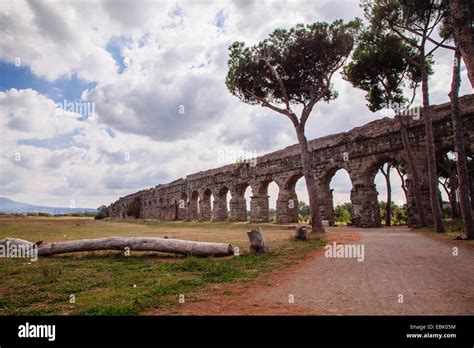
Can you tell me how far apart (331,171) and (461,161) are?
11.7 m

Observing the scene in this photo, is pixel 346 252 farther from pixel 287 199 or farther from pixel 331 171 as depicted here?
pixel 287 199

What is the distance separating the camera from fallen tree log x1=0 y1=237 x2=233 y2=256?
7.99 meters

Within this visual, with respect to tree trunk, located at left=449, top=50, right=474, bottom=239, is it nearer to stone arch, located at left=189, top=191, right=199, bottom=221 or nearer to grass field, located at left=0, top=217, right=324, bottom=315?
grass field, located at left=0, top=217, right=324, bottom=315

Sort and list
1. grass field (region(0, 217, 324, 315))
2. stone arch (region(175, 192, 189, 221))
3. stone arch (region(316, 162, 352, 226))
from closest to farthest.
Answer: grass field (region(0, 217, 324, 315)) → stone arch (region(316, 162, 352, 226)) → stone arch (region(175, 192, 189, 221))

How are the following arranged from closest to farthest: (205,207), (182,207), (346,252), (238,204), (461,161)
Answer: (346,252)
(461,161)
(238,204)
(205,207)
(182,207)

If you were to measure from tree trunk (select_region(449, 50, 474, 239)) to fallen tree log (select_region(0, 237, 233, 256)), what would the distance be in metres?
7.80

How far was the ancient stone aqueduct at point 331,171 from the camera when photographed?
16.9m

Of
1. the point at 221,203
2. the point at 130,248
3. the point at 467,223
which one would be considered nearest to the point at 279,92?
the point at 467,223

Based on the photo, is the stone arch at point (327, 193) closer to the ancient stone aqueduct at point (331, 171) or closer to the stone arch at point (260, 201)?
the ancient stone aqueduct at point (331, 171)

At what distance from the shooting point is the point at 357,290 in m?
4.64

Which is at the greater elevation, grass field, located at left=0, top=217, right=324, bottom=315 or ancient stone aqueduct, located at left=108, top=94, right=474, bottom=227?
ancient stone aqueduct, located at left=108, top=94, right=474, bottom=227

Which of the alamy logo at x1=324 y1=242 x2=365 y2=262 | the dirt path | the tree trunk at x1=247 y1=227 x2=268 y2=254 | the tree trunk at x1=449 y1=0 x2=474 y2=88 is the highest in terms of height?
the tree trunk at x1=449 y1=0 x2=474 y2=88
